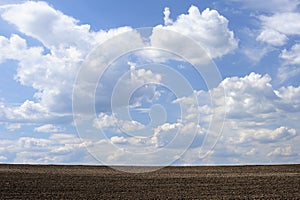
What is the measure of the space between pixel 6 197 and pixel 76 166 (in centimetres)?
2065

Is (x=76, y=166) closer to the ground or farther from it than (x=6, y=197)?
farther from it

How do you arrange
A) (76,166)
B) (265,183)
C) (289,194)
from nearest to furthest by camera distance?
(289,194)
(265,183)
(76,166)

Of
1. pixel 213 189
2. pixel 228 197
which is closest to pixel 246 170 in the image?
pixel 213 189

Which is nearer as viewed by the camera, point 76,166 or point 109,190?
point 109,190

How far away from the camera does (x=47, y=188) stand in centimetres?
3005

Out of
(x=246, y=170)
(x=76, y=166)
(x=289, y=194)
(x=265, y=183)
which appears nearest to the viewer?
(x=289, y=194)

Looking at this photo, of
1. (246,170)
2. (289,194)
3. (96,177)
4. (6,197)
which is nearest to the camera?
(6,197)

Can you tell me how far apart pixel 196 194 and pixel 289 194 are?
5.64 metres

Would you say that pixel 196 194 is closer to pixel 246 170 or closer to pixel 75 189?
pixel 75 189

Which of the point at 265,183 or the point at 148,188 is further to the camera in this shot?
the point at 265,183

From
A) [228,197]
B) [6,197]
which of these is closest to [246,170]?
[228,197]

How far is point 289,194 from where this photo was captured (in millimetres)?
29250

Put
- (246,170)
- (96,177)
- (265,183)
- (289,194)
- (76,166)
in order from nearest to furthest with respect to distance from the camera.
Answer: (289,194)
(265,183)
(96,177)
(246,170)
(76,166)

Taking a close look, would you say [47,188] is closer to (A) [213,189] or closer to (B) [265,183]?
(A) [213,189]
